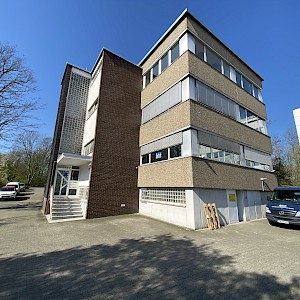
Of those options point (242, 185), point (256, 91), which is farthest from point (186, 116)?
point (256, 91)

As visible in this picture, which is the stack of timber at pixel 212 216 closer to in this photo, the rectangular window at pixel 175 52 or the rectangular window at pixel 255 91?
the rectangular window at pixel 175 52

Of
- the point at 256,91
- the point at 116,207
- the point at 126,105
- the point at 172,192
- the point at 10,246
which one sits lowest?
the point at 10,246

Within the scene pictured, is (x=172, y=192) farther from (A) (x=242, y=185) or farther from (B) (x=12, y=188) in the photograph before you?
(B) (x=12, y=188)

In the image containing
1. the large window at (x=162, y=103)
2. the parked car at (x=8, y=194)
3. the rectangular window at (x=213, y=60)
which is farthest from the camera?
the parked car at (x=8, y=194)

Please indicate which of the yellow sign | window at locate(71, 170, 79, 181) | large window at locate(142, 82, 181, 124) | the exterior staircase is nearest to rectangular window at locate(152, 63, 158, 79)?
large window at locate(142, 82, 181, 124)

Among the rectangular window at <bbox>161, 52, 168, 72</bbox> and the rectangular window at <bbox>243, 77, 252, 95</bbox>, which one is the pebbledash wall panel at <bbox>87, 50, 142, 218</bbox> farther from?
the rectangular window at <bbox>243, 77, 252, 95</bbox>

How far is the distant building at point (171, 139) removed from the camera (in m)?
10.2

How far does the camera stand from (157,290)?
346cm

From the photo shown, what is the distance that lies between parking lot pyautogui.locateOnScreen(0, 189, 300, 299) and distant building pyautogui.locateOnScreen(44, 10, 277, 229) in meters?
2.83

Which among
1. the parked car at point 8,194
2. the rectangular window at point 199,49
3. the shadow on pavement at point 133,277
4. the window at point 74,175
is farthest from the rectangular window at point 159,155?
the parked car at point 8,194

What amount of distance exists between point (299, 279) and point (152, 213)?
8614mm

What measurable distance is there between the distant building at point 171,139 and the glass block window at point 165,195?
0.18 feet

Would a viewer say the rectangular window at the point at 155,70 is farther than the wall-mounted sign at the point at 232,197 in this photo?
Yes

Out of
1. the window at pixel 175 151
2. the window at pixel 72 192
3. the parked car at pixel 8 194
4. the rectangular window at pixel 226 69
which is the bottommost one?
the parked car at pixel 8 194
